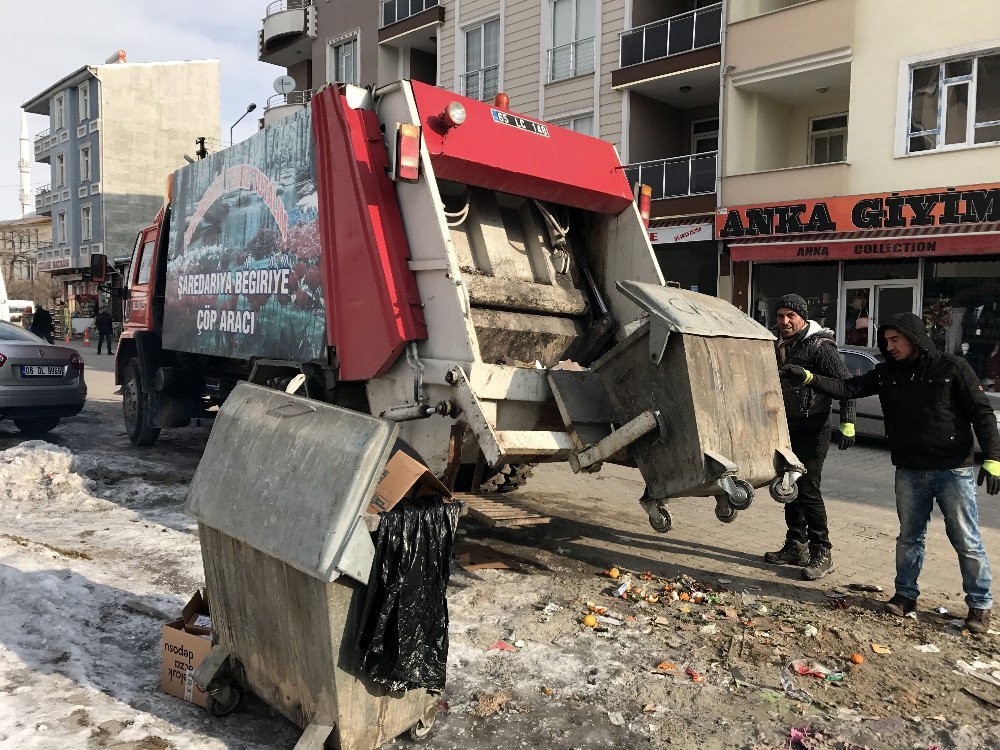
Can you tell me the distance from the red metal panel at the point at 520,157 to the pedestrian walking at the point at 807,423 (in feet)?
5.08

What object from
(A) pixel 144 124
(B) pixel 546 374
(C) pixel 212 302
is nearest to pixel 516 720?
(B) pixel 546 374

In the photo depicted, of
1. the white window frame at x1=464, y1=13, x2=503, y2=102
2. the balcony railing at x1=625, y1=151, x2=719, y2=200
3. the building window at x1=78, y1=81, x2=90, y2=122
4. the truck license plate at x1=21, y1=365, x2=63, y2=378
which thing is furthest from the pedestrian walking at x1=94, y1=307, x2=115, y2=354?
the building window at x1=78, y1=81, x2=90, y2=122

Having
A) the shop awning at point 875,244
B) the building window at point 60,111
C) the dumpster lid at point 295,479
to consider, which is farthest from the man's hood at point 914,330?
the building window at point 60,111

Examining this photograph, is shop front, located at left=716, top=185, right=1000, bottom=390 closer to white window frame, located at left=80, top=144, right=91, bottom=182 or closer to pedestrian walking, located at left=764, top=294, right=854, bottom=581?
pedestrian walking, located at left=764, top=294, right=854, bottom=581

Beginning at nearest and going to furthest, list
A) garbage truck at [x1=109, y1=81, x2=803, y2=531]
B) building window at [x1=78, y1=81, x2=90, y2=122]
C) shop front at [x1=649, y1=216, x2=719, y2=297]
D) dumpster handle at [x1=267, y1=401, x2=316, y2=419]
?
dumpster handle at [x1=267, y1=401, x2=316, y2=419], garbage truck at [x1=109, y1=81, x2=803, y2=531], shop front at [x1=649, y1=216, x2=719, y2=297], building window at [x1=78, y1=81, x2=90, y2=122]

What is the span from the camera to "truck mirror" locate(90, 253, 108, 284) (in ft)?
31.5

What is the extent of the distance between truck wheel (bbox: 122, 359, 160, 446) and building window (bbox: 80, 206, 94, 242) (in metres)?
39.1

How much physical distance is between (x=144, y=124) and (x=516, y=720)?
1810 inches

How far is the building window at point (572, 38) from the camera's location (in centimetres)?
1844

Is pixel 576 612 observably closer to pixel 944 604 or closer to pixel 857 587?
pixel 857 587

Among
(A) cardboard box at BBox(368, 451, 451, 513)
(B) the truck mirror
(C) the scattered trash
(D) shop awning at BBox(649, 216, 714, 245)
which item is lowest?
(C) the scattered trash

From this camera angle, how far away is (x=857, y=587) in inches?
193

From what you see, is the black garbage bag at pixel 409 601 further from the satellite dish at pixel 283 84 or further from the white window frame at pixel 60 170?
the white window frame at pixel 60 170

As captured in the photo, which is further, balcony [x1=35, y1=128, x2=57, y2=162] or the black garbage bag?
balcony [x1=35, y1=128, x2=57, y2=162]
